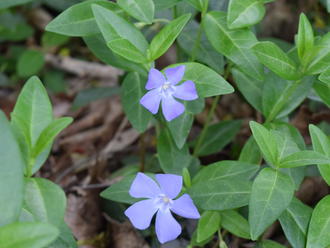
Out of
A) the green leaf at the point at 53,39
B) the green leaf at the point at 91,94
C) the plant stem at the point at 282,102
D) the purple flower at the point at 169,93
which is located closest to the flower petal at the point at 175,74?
the purple flower at the point at 169,93

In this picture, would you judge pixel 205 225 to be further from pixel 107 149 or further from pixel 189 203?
pixel 107 149

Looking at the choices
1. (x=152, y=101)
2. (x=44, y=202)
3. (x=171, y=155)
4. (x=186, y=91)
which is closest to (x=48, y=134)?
(x=44, y=202)

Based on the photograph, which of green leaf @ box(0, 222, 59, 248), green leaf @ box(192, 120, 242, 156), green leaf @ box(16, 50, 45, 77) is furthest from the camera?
green leaf @ box(16, 50, 45, 77)

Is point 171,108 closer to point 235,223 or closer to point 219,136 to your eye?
point 235,223

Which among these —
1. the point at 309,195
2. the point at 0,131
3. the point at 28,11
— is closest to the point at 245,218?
the point at 309,195

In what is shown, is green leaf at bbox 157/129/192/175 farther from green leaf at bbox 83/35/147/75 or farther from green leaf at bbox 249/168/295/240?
green leaf at bbox 249/168/295/240

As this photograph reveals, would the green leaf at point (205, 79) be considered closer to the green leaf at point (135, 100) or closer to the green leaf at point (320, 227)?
the green leaf at point (135, 100)

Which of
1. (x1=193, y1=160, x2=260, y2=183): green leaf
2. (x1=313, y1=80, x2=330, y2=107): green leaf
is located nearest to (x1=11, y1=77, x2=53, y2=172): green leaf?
(x1=193, y1=160, x2=260, y2=183): green leaf

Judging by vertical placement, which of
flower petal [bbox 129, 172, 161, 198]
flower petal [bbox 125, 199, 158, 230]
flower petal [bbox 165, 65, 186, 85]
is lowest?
flower petal [bbox 125, 199, 158, 230]
